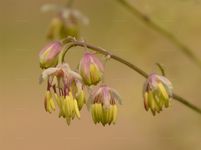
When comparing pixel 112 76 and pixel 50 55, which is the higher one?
pixel 112 76

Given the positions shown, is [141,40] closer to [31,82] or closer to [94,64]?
[94,64]

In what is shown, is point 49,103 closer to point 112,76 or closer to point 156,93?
point 156,93

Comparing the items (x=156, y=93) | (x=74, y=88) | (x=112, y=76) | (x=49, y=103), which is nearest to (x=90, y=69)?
(x=74, y=88)

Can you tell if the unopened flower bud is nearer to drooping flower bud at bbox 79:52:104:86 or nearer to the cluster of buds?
drooping flower bud at bbox 79:52:104:86

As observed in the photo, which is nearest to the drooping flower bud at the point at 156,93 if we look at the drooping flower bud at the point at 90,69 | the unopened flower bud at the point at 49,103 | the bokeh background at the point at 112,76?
the drooping flower bud at the point at 90,69

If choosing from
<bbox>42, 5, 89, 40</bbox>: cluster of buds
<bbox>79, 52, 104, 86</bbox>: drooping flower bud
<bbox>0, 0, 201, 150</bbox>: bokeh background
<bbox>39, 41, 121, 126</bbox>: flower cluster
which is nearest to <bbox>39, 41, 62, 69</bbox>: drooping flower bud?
<bbox>39, 41, 121, 126</bbox>: flower cluster

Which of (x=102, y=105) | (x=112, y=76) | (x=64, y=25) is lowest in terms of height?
(x=102, y=105)

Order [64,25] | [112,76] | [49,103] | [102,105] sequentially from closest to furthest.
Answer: [49,103], [102,105], [64,25], [112,76]
